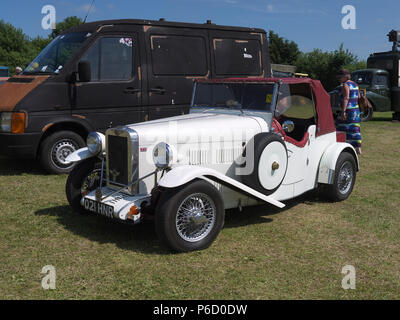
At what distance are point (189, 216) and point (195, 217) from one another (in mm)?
58

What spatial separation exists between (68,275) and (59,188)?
9.83 ft

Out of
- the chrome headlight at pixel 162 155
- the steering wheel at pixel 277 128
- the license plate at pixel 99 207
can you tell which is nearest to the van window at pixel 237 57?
the steering wheel at pixel 277 128

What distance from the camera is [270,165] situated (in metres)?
4.71

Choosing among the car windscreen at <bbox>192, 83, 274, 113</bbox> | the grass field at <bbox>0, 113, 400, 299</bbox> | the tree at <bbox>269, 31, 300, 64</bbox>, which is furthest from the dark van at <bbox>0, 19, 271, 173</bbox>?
the tree at <bbox>269, 31, 300, 64</bbox>

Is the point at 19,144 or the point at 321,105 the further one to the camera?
the point at 19,144

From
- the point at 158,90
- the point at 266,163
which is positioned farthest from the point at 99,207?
the point at 158,90

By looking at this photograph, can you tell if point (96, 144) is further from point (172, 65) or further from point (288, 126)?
point (172, 65)

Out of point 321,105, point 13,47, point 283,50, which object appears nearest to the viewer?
point 321,105

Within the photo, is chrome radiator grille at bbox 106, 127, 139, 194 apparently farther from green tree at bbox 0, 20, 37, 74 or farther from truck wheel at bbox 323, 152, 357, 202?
green tree at bbox 0, 20, 37, 74

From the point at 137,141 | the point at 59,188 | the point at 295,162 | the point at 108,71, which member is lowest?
the point at 59,188

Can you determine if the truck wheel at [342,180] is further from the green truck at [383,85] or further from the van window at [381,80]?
the van window at [381,80]

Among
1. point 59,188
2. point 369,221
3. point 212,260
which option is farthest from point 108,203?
point 369,221

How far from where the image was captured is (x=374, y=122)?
54.6ft
